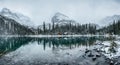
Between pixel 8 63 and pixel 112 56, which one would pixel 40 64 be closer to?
pixel 8 63

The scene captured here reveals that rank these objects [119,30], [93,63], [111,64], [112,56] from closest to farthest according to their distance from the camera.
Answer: [111,64], [93,63], [112,56], [119,30]

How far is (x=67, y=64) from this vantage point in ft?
123

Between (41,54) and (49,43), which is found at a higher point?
(49,43)

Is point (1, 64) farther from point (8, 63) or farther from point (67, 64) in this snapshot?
point (67, 64)

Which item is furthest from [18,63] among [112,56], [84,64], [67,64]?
[112,56]

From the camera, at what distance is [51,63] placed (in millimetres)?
38625

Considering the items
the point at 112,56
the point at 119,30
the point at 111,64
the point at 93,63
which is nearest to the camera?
the point at 111,64

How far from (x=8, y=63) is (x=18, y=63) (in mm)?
2047

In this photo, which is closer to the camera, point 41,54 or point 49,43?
point 41,54

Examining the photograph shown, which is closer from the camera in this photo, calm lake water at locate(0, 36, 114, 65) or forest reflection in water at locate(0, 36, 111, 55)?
calm lake water at locate(0, 36, 114, 65)

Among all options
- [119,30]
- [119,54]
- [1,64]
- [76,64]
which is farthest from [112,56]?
[119,30]

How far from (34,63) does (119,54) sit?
18562mm

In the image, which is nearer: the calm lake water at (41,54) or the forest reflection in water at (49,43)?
the calm lake water at (41,54)

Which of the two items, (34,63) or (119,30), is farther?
(119,30)
